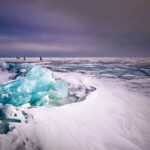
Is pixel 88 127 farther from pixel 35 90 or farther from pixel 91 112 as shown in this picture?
pixel 35 90

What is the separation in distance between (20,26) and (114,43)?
104 cm

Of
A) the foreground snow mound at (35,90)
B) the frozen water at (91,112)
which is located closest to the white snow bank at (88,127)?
the frozen water at (91,112)

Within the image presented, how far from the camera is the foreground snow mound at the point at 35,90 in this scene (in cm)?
153

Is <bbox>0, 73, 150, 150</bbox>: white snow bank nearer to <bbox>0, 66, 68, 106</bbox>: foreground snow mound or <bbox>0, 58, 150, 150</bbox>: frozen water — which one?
<bbox>0, 58, 150, 150</bbox>: frozen water

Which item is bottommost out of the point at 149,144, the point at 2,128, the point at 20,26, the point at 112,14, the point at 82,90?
the point at 149,144

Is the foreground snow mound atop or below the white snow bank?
atop

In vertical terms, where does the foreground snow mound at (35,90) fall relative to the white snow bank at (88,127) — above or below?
above

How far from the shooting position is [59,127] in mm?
1353

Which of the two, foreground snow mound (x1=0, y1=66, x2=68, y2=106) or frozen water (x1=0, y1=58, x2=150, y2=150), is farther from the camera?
foreground snow mound (x1=0, y1=66, x2=68, y2=106)

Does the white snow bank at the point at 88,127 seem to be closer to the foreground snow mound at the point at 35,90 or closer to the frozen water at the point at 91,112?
the frozen water at the point at 91,112

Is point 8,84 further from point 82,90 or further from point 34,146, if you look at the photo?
point 82,90

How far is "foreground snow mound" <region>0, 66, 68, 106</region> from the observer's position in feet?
5.01

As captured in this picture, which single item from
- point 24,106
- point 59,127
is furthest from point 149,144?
point 24,106


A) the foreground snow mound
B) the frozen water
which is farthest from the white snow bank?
the foreground snow mound
